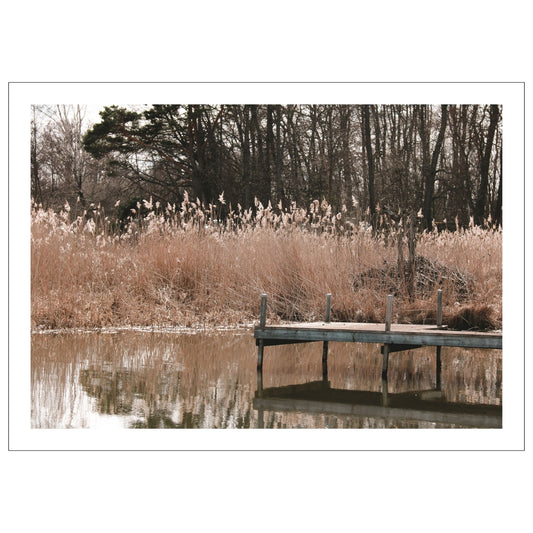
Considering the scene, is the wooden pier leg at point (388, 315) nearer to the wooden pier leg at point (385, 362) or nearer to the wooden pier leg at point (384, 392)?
the wooden pier leg at point (385, 362)

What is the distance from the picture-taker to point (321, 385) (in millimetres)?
7305

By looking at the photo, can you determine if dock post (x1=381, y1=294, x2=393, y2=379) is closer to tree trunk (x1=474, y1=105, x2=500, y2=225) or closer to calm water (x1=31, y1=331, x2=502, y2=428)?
calm water (x1=31, y1=331, x2=502, y2=428)

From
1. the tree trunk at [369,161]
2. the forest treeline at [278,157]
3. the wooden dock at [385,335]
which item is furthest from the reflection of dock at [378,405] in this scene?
the tree trunk at [369,161]

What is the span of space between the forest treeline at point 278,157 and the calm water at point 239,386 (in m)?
10.9

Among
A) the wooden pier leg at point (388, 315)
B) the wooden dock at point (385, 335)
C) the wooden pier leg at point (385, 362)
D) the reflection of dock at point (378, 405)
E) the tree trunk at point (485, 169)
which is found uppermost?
the tree trunk at point (485, 169)

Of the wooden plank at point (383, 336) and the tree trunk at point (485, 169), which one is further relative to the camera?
the tree trunk at point (485, 169)
